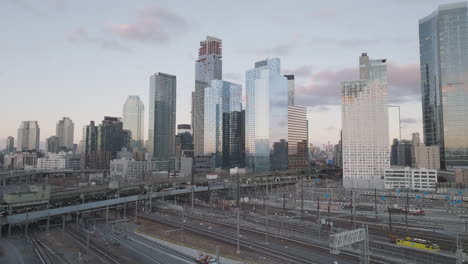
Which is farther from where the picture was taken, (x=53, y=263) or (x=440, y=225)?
(x=440, y=225)

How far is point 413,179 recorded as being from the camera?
140000 mm

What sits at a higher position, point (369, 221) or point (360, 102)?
point (360, 102)

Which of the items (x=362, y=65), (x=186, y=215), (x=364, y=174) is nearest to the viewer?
(x=186, y=215)

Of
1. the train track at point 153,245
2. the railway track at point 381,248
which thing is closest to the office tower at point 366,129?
the railway track at point 381,248

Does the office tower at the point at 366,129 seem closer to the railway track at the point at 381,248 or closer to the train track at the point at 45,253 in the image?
the railway track at the point at 381,248

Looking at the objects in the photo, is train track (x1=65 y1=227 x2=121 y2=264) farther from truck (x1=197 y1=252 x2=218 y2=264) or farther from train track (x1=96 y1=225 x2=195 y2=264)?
truck (x1=197 y1=252 x2=218 y2=264)

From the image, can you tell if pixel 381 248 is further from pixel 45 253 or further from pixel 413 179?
pixel 413 179

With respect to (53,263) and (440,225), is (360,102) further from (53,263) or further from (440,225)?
(53,263)

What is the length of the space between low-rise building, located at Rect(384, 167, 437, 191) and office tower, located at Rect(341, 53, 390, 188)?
1899 cm

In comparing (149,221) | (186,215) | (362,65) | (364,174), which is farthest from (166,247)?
(362,65)

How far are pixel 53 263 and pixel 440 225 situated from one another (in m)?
77.2

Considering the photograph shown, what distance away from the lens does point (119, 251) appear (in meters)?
54.1

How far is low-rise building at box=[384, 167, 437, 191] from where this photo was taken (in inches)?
5389

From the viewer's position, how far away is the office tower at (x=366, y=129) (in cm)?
17062
